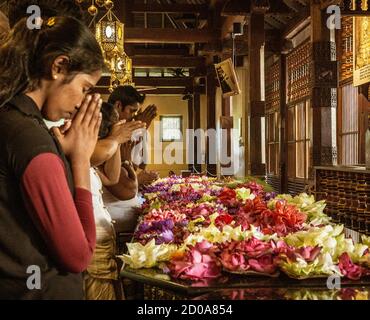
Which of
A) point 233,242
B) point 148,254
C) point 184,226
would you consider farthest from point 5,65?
point 184,226

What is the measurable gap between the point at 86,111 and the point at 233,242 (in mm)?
1178

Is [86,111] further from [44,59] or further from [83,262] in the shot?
[83,262]

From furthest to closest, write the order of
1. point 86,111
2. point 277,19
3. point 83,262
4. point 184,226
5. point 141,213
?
point 277,19 < point 141,213 < point 184,226 < point 86,111 < point 83,262

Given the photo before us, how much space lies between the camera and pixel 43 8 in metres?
2.21

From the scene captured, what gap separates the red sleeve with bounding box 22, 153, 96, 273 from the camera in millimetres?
1746

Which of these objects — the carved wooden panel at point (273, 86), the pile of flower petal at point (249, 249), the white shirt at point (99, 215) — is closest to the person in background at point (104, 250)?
the white shirt at point (99, 215)

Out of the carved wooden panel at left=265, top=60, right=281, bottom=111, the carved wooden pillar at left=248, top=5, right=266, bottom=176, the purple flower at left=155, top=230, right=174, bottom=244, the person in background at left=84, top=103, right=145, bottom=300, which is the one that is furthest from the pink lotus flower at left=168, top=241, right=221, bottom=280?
the carved wooden panel at left=265, top=60, right=281, bottom=111

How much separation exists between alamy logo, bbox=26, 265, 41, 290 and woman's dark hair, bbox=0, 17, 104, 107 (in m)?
0.63

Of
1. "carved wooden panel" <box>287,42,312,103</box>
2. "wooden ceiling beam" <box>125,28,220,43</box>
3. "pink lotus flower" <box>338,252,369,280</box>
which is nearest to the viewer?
"pink lotus flower" <box>338,252,369,280</box>

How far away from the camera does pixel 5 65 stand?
6.34 feet

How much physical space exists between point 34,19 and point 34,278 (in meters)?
1.02

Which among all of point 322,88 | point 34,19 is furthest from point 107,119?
point 322,88

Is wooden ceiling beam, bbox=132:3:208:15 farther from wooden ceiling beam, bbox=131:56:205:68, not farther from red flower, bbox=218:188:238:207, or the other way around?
red flower, bbox=218:188:238:207

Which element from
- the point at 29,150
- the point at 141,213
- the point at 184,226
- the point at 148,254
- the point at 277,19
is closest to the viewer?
the point at 29,150
